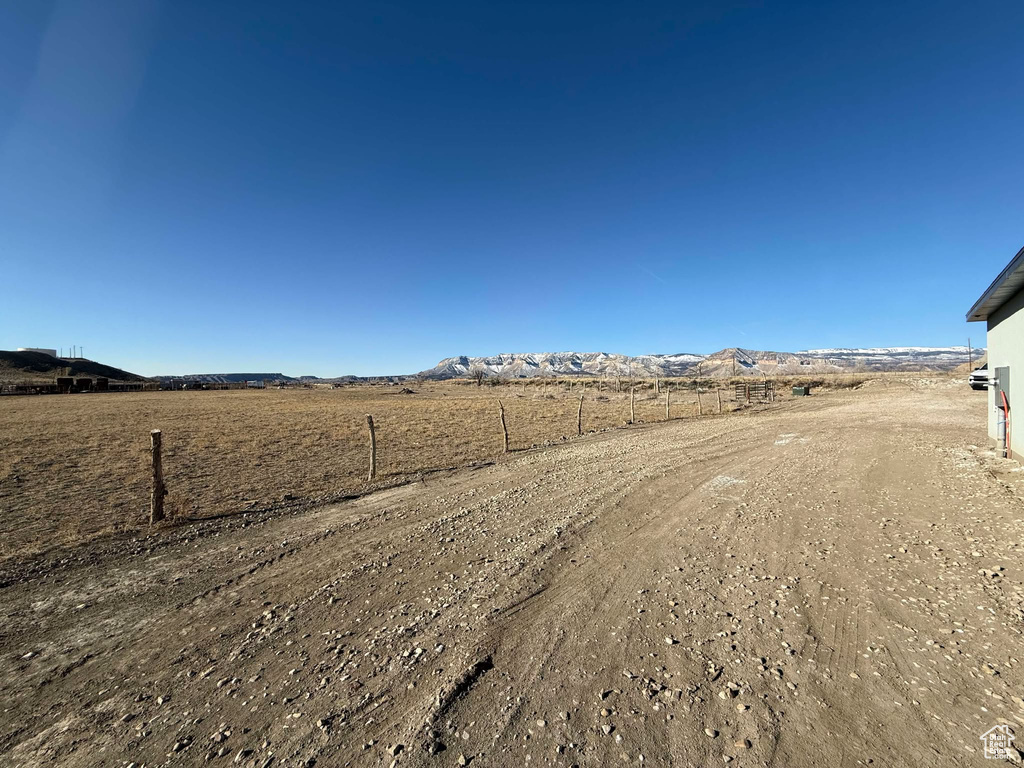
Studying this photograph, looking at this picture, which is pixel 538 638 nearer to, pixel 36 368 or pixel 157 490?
pixel 157 490

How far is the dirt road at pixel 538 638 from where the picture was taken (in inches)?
119

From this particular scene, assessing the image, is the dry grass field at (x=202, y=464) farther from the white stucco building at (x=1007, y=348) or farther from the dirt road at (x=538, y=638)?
the white stucco building at (x=1007, y=348)

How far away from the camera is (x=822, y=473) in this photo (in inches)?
403

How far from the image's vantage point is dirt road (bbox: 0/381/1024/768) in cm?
303

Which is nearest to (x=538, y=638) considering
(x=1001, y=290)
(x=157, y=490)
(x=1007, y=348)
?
(x=157, y=490)

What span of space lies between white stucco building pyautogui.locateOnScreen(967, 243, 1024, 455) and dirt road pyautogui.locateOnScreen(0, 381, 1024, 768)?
152 inches

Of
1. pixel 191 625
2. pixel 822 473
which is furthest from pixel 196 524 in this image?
pixel 822 473

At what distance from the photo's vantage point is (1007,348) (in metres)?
11.4

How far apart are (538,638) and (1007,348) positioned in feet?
48.9

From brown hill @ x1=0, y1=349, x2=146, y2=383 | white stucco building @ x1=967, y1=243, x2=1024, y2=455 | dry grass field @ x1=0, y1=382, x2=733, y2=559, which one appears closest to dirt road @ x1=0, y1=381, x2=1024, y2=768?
dry grass field @ x1=0, y1=382, x2=733, y2=559

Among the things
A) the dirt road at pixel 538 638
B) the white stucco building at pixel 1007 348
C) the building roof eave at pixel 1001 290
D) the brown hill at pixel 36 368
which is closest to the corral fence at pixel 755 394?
the building roof eave at pixel 1001 290

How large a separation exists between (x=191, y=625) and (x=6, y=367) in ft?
574

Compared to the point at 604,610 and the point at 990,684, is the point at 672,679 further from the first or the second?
the point at 990,684

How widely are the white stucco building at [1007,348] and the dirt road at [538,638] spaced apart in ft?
12.7
